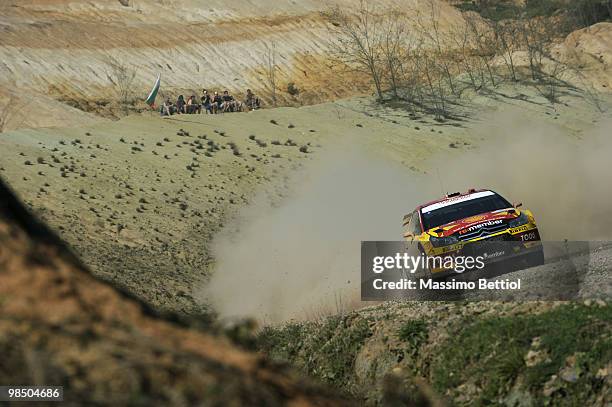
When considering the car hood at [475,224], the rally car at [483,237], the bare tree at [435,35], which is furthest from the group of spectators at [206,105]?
the car hood at [475,224]

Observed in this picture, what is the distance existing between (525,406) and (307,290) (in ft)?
48.3

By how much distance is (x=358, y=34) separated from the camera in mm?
76562

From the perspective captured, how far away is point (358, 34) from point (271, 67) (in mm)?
9477

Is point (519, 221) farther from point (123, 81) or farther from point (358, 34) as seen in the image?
point (358, 34)

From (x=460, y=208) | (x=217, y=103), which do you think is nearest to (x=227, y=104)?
(x=217, y=103)

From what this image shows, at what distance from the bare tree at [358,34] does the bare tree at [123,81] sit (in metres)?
12.7

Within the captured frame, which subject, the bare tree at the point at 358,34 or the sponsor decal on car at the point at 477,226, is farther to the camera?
the bare tree at the point at 358,34

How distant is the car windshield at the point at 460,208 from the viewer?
18.4 meters

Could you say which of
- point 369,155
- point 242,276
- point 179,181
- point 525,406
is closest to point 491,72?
point 369,155

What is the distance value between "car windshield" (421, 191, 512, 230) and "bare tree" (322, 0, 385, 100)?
4798cm

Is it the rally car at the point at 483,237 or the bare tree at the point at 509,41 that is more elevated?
the bare tree at the point at 509,41

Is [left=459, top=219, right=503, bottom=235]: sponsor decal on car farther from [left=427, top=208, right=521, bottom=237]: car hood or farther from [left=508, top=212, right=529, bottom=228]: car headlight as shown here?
[left=508, top=212, right=529, bottom=228]: car headlight

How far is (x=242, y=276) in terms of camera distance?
30.5 m

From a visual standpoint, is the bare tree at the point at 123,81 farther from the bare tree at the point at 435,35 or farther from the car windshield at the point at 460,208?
the car windshield at the point at 460,208
